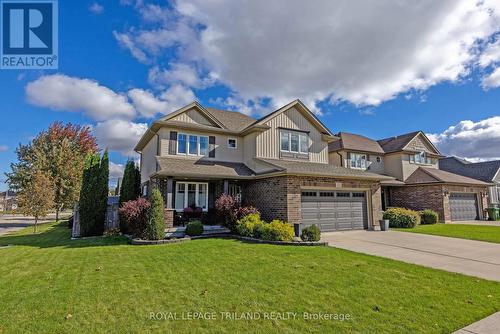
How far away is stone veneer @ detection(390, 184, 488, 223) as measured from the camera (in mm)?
22391

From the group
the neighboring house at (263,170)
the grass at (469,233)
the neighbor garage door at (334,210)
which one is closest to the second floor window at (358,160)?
the neighboring house at (263,170)

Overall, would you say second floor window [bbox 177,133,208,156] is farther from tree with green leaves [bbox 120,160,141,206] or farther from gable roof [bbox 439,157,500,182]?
gable roof [bbox 439,157,500,182]

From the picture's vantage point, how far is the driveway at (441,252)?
757 cm

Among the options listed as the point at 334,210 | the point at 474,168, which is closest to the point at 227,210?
the point at 334,210

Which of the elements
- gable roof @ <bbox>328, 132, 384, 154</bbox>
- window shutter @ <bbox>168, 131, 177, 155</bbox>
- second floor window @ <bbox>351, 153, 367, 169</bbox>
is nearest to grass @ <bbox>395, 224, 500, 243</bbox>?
second floor window @ <bbox>351, 153, 367, 169</bbox>

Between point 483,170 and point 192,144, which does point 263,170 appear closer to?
point 192,144

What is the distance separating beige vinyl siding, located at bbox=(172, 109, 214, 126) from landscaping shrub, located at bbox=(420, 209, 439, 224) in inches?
703

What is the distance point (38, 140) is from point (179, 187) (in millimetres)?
22741

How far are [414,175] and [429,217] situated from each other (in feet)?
18.2

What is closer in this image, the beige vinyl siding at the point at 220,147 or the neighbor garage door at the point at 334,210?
the neighbor garage door at the point at 334,210

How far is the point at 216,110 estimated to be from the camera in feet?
69.3

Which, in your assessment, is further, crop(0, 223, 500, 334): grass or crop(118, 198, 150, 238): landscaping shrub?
crop(118, 198, 150, 238): landscaping shrub

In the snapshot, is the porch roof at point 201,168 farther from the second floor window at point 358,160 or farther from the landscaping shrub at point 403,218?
the second floor window at point 358,160

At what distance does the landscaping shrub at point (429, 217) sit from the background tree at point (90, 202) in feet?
75.8
